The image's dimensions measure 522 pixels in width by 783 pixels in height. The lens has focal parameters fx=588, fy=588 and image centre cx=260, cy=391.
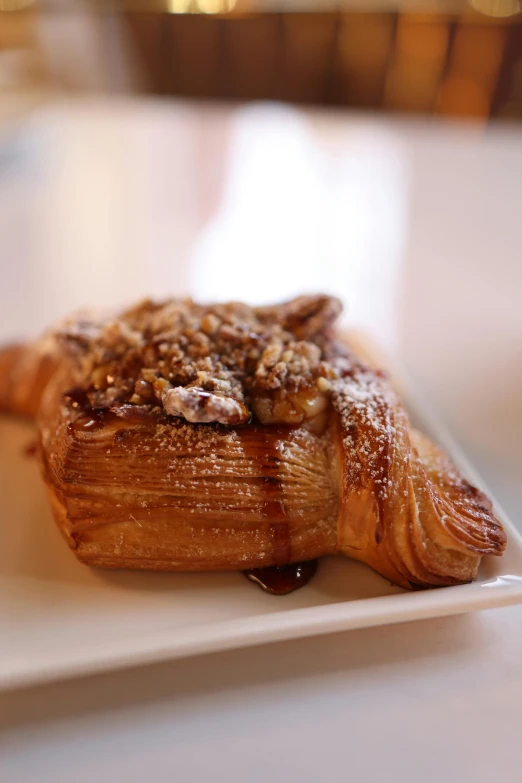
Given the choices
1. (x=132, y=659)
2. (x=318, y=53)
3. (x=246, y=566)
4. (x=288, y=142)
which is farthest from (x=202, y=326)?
(x=318, y=53)

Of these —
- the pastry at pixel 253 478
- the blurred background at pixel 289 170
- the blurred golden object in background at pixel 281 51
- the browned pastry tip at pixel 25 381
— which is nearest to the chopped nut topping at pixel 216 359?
the pastry at pixel 253 478

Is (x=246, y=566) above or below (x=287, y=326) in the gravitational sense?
below

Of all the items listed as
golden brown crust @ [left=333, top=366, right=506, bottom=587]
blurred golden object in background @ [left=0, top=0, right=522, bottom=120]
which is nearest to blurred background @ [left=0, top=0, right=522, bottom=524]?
blurred golden object in background @ [left=0, top=0, right=522, bottom=120]

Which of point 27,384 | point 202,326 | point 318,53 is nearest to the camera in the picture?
point 202,326

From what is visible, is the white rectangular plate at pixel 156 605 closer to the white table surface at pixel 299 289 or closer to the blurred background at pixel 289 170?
the white table surface at pixel 299 289

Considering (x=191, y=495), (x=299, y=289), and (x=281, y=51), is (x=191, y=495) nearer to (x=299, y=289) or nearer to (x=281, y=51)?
(x=299, y=289)

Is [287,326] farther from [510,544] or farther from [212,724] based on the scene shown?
[212,724]
